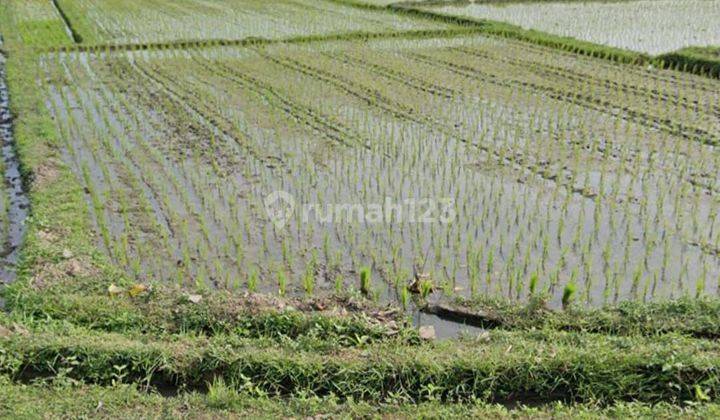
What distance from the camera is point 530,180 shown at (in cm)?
738

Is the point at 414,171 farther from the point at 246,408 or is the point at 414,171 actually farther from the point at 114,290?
the point at 246,408

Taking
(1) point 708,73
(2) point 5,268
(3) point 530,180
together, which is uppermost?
(1) point 708,73

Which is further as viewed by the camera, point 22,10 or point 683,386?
point 22,10

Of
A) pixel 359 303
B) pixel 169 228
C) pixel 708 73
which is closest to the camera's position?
pixel 359 303

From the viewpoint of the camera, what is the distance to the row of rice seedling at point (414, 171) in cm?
569

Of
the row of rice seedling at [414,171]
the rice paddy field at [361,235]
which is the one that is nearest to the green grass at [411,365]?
the rice paddy field at [361,235]

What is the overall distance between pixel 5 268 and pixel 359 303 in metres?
2.96

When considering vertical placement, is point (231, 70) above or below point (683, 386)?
above

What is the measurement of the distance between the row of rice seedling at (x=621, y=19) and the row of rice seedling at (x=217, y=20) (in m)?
2.39

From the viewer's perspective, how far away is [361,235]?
629 centimetres

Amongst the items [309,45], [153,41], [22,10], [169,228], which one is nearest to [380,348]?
[169,228]

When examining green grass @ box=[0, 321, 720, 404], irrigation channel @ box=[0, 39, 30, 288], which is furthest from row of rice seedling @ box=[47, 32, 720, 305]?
green grass @ box=[0, 321, 720, 404]

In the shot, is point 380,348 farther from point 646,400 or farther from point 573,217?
point 573,217

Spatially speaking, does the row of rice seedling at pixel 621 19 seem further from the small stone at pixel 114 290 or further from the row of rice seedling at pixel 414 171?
the small stone at pixel 114 290
